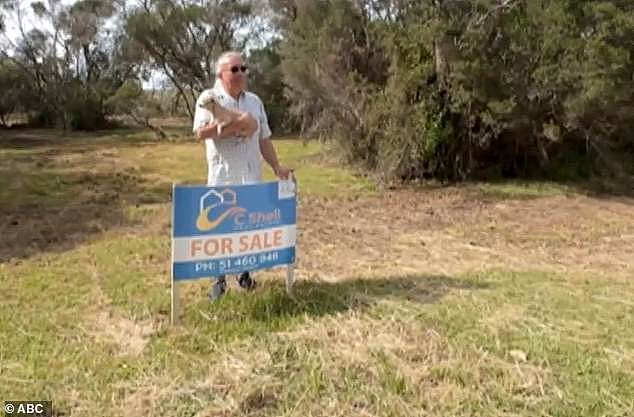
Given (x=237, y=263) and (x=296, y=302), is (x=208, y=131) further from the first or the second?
(x=296, y=302)

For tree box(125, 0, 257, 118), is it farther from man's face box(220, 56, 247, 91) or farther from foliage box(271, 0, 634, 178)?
man's face box(220, 56, 247, 91)

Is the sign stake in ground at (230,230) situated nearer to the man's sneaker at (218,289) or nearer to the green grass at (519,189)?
the man's sneaker at (218,289)

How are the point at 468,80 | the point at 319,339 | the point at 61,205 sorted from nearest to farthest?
the point at 319,339 < the point at 61,205 < the point at 468,80

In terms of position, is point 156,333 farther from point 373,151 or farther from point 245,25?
point 245,25

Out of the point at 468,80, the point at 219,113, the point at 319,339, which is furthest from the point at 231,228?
the point at 468,80

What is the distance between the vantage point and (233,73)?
3361 millimetres

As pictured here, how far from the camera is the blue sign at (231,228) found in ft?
10.4

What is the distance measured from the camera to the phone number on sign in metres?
3.27

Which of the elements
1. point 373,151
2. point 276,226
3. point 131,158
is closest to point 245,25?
point 131,158

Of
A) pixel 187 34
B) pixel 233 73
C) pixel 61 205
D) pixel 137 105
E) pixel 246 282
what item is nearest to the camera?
pixel 233 73

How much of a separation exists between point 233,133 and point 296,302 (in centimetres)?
106

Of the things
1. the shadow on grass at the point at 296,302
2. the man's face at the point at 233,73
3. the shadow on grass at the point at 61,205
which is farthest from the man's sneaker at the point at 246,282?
the shadow on grass at the point at 61,205

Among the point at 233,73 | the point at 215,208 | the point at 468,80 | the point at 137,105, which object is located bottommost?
the point at 215,208

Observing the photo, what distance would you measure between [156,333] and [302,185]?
20.6 feet
